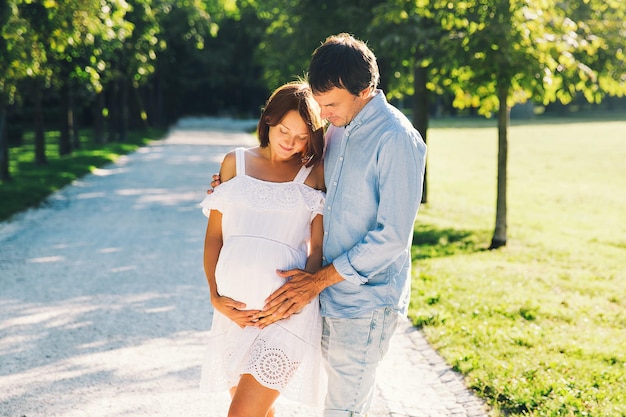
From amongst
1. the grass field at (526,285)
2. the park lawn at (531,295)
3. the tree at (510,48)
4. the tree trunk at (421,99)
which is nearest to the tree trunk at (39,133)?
the grass field at (526,285)

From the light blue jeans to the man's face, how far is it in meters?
0.74

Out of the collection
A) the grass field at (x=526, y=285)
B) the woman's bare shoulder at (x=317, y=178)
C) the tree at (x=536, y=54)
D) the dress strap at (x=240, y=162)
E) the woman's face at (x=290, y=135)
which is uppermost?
the tree at (x=536, y=54)

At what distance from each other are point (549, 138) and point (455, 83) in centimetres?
2646

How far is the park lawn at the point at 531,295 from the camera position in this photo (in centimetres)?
459

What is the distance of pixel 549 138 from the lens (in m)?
34.3

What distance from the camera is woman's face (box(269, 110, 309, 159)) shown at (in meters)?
2.90

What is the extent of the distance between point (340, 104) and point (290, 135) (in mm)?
359

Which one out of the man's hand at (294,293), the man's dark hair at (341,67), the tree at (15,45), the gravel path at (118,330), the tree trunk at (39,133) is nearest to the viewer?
the man's dark hair at (341,67)

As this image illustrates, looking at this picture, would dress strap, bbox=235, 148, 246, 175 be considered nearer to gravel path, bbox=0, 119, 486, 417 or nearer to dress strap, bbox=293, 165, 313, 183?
dress strap, bbox=293, 165, 313, 183

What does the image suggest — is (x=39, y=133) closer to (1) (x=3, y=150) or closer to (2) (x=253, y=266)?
(1) (x=3, y=150)

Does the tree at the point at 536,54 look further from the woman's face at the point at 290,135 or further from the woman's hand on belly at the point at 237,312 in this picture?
the woman's hand on belly at the point at 237,312

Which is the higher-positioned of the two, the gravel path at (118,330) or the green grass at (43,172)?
the green grass at (43,172)

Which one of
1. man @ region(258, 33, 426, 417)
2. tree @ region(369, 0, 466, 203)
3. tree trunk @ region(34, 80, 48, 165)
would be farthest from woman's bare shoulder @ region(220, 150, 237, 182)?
tree trunk @ region(34, 80, 48, 165)

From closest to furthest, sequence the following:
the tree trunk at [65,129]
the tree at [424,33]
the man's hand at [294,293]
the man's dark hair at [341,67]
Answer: the man's dark hair at [341,67] < the man's hand at [294,293] < the tree at [424,33] < the tree trunk at [65,129]
